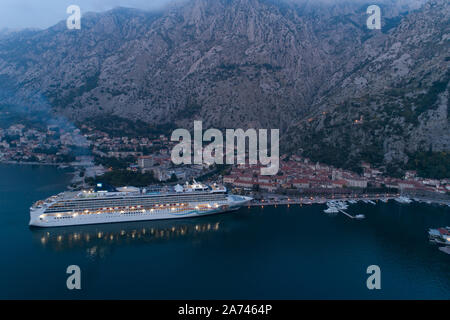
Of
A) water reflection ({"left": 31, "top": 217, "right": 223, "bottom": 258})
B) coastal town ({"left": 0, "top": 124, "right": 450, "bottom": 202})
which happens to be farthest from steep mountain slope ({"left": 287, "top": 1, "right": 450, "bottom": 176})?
water reflection ({"left": 31, "top": 217, "right": 223, "bottom": 258})

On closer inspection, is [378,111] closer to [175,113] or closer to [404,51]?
[404,51]

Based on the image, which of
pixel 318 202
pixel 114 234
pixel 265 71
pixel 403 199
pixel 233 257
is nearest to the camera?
pixel 233 257

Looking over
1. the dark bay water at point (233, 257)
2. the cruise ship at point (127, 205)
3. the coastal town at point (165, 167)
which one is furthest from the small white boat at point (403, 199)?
the cruise ship at point (127, 205)

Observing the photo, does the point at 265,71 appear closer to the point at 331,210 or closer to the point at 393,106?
the point at 393,106

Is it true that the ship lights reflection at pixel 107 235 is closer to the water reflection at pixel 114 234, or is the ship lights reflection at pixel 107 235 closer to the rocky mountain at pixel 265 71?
the water reflection at pixel 114 234

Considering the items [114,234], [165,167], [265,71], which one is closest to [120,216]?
[114,234]

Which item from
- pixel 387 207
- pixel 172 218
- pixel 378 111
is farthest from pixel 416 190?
pixel 172 218

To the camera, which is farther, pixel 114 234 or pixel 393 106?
pixel 393 106
